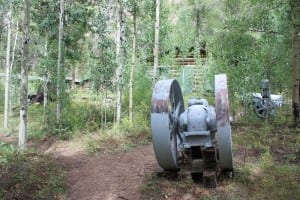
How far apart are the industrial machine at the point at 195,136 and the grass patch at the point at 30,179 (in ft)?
6.55

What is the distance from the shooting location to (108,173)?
8.48 metres

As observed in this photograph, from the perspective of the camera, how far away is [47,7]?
1761 cm

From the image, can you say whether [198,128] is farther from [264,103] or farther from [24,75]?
[264,103]

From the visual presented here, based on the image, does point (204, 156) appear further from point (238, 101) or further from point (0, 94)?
point (0, 94)

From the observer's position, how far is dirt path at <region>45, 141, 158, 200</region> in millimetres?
7168

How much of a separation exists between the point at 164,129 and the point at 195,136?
611 millimetres

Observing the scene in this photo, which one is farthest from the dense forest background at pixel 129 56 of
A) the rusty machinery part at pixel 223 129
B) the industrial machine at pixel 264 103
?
the rusty machinery part at pixel 223 129

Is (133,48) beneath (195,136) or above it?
above

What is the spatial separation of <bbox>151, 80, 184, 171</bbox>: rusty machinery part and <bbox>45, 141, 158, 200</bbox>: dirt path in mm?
751

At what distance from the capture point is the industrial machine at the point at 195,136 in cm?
666

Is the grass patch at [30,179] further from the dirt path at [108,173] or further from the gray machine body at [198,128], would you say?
the gray machine body at [198,128]

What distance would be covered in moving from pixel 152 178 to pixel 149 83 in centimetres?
1126

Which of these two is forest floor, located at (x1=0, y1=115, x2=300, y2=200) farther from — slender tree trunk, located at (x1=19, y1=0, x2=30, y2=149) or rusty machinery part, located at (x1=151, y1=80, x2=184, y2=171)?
slender tree trunk, located at (x1=19, y1=0, x2=30, y2=149)

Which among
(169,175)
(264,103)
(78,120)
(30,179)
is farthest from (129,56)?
(169,175)
